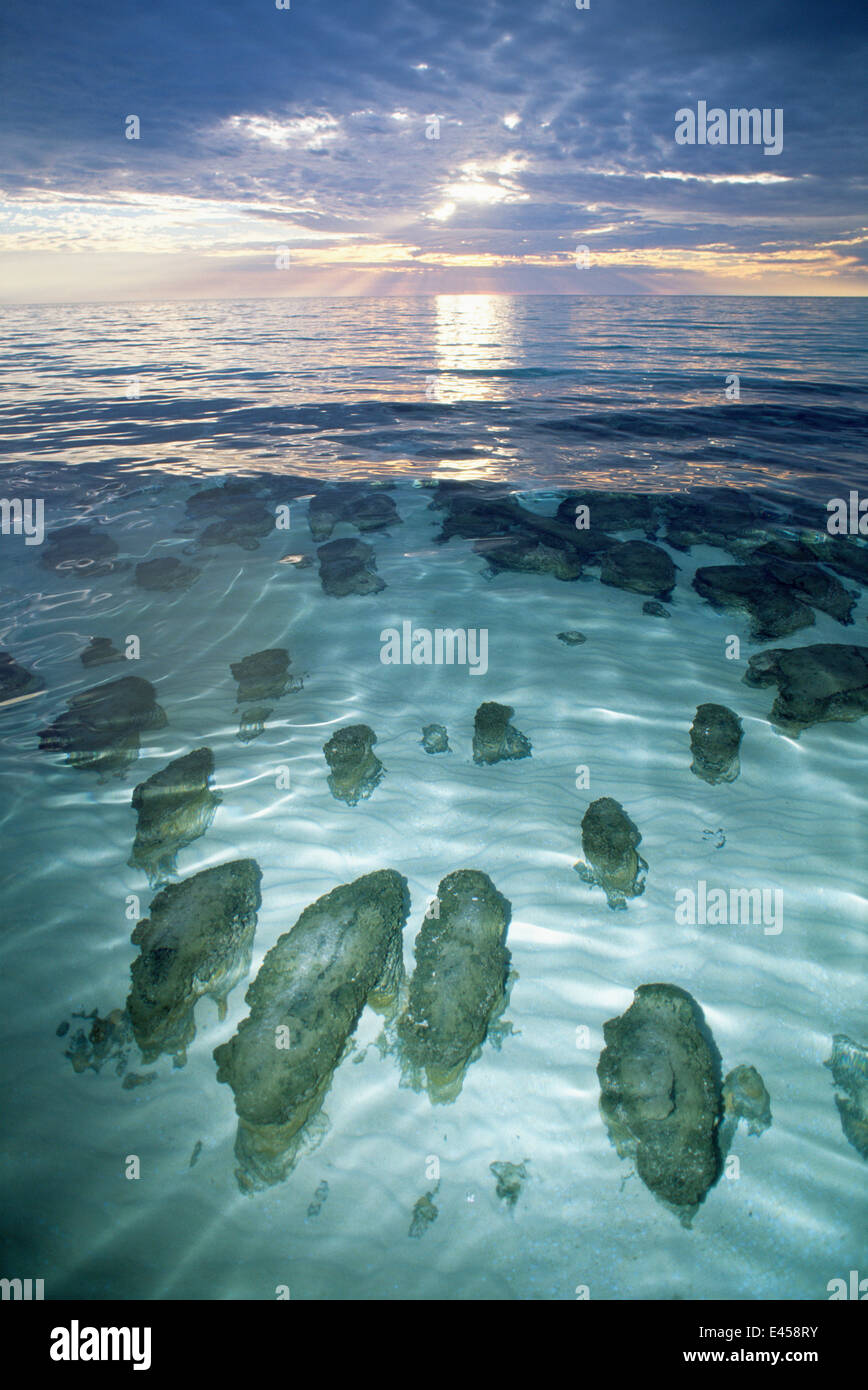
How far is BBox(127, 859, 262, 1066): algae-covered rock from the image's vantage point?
116 inches

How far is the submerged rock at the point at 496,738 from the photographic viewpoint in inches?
178

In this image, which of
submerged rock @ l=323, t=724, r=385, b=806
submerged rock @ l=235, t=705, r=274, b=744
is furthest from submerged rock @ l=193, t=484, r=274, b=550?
submerged rock @ l=323, t=724, r=385, b=806

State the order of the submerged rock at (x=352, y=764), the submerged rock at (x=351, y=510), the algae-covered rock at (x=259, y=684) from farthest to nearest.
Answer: the submerged rock at (x=351, y=510) → the algae-covered rock at (x=259, y=684) → the submerged rock at (x=352, y=764)

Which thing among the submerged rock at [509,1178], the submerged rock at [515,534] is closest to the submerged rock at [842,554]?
the submerged rock at [515,534]

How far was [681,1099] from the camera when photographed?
2.61 m

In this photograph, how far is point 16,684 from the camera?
558cm

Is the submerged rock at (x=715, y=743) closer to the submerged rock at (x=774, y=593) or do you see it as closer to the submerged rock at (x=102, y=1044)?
the submerged rock at (x=774, y=593)

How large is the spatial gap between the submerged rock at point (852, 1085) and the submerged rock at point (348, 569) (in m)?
5.99

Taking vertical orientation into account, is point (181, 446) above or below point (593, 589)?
above

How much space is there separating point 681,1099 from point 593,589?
5606mm

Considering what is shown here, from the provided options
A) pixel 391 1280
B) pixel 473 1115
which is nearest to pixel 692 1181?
pixel 473 1115

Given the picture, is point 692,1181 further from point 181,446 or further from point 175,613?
point 181,446

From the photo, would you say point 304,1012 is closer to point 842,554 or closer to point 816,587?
point 816,587

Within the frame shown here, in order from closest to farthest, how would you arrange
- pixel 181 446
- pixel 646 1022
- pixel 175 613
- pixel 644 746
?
pixel 646 1022, pixel 644 746, pixel 175 613, pixel 181 446
